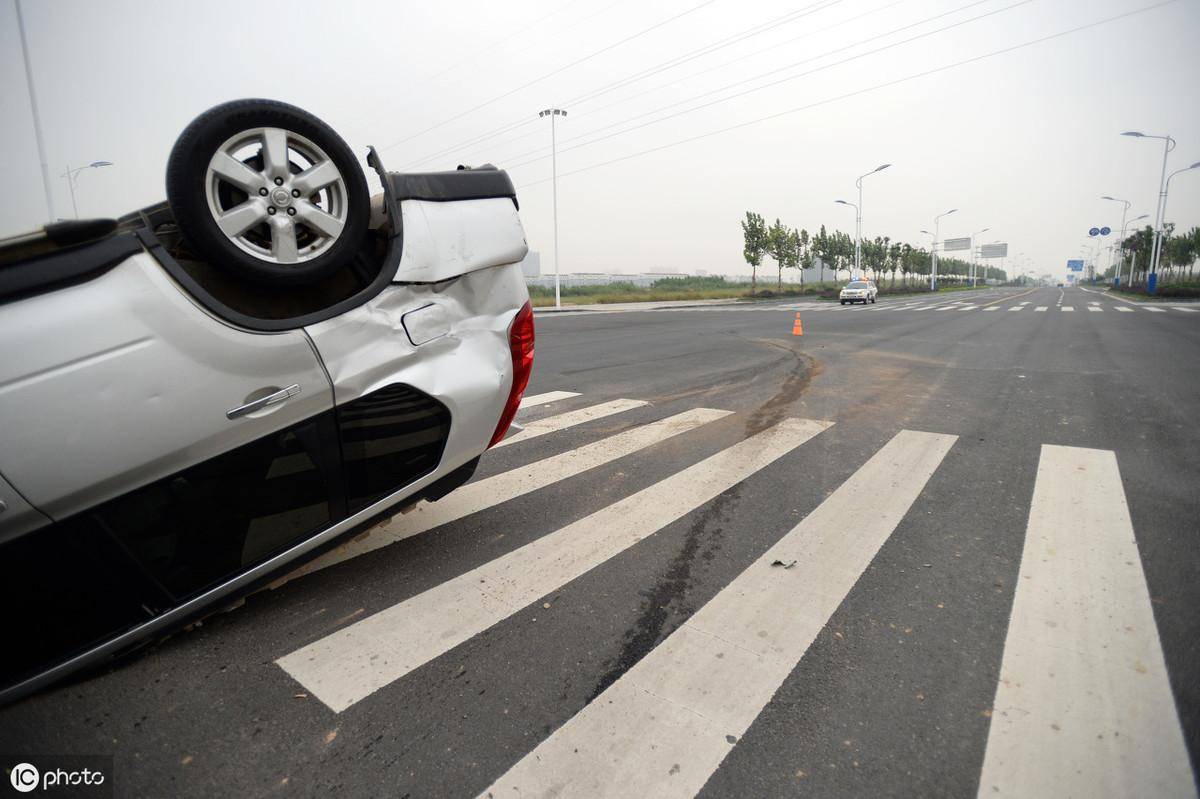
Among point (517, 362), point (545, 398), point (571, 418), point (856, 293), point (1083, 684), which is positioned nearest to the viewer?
point (1083, 684)

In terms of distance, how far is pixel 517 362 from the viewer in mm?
2736

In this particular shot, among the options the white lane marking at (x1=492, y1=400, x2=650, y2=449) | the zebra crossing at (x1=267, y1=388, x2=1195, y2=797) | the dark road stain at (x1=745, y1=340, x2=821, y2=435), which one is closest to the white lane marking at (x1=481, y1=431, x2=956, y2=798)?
the zebra crossing at (x1=267, y1=388, x2=1195, y2=797)

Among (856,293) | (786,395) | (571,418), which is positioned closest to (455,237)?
→ (571,418)

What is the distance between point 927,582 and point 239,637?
2938mm

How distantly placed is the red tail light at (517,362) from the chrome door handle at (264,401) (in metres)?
0.94

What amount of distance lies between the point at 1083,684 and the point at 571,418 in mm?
4173

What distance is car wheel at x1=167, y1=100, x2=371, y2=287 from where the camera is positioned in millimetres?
1875

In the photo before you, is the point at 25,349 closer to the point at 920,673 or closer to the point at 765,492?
the point at 920,673

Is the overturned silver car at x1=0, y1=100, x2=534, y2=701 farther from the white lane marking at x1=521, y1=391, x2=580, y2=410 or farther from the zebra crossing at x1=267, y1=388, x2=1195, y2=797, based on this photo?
the white lane marking at x1=521, y1=391, x2=580, y2=410

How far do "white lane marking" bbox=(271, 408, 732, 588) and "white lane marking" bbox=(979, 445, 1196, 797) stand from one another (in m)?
2.57

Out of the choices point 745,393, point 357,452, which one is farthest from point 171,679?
point 745,393

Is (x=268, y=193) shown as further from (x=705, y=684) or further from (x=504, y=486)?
(x=705, y=684)

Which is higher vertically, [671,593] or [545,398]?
[545,398]

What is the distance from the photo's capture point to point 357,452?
2268 millimetres
